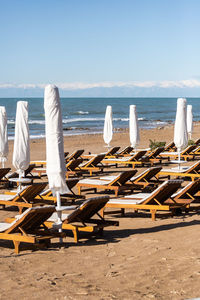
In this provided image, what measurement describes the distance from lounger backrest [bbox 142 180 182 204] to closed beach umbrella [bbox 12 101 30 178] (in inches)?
103

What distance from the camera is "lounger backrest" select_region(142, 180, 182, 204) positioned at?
7197mm

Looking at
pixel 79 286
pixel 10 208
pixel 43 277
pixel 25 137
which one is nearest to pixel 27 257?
pixel 43 277

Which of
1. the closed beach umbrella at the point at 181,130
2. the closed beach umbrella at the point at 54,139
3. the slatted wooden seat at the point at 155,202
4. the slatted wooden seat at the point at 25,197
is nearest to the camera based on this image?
the closed beach umbrella at the point at 54,139

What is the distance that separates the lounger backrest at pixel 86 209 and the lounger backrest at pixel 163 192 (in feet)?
3.63

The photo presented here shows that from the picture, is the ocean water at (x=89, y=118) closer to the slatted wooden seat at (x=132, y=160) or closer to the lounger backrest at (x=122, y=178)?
the slatted wooden seat at (x=132, y=160)

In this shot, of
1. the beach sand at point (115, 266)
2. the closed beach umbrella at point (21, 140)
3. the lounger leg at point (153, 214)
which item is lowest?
the beach sand at point (115, 266)

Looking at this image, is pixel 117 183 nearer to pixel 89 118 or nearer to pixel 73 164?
pixel 73 164

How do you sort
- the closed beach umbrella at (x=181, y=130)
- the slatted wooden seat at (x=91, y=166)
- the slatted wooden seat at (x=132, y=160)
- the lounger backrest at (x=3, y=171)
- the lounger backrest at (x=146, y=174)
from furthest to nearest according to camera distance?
the slatted wooden seat at (x=132, y=160) < the slatted wooden seat at (x=91, y=166) < the closed beach umbrella at (x=181, y=130) < the lounger backrest at (x=3, y=171) < the lounger backrest at (x=146, y=174)

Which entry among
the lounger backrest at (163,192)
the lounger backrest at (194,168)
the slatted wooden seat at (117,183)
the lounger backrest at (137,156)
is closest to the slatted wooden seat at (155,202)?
the lounger backrest at (163,192)

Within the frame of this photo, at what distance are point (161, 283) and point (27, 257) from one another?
1744 mm

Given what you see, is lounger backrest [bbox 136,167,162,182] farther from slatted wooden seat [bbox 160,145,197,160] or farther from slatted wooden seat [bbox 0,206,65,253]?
slatted wooden seat [bbox 160,145,197,160]

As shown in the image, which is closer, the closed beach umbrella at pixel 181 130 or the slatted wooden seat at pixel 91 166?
the closed beach umbrella at pixel 181 130

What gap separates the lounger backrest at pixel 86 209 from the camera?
246 inches

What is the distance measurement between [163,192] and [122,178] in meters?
1.92
